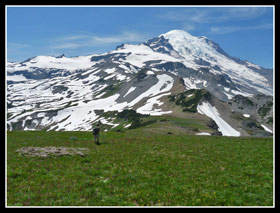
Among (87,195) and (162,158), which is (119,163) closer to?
(162,158)

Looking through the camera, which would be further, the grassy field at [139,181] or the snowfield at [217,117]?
the snowfield at [217,117]

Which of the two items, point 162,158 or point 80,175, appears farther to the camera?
point 162,158

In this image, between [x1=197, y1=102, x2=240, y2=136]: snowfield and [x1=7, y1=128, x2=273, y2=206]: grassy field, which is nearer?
[x1=7, y1=128, x2=273, y2=206]: grassy field

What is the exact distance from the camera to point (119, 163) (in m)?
25.0

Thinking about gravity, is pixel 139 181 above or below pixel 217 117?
above

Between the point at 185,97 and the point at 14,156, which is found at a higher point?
the point at 185,97

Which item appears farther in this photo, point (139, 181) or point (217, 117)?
point (217, 117)

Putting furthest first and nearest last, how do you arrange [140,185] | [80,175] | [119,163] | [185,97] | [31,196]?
[185,97] → [119,163] → [80,175] → [140,185] → [31,196]

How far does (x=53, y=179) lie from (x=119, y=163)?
25.5 ft
